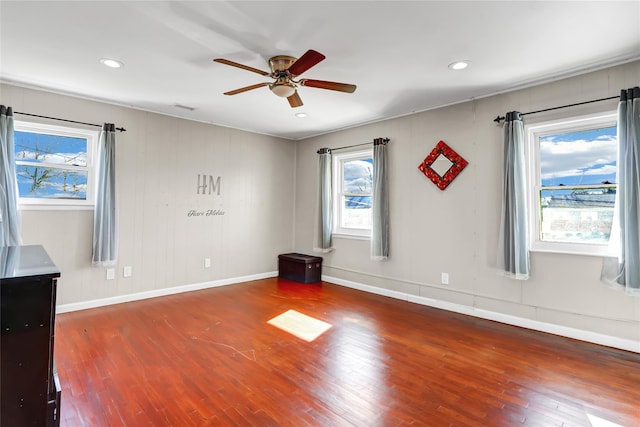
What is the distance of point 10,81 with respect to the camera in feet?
11.0

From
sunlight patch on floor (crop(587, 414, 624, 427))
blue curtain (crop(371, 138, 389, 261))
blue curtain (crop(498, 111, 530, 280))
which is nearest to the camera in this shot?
sunlight patch on floor (crop(587, 414, 624, 427))

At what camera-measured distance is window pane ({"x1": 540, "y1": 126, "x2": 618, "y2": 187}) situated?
301cm

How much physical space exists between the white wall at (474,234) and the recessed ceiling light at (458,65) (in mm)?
191

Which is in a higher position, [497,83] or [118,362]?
[497,83]

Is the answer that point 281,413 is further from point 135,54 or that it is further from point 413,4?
point 135,54

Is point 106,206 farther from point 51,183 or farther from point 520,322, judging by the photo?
point 520,322

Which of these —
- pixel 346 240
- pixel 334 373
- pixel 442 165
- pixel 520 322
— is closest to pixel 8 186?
pixel 334 373

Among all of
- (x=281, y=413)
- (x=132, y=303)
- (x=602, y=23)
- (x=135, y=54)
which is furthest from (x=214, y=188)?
(x=602, y=23)

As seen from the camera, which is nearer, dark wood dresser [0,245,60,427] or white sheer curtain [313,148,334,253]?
dark wood dresser [0,245,60,427]

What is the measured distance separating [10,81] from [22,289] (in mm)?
3405

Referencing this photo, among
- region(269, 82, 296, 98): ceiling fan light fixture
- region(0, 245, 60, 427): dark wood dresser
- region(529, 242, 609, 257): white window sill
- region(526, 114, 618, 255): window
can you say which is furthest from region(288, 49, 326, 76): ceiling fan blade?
region(529, 242, 609, 257): white window sill

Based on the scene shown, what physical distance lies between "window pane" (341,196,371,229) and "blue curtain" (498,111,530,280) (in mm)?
2043

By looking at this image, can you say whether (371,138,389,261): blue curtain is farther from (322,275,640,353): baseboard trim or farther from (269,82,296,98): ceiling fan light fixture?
(269,82,296,98): ceiling fan light fixture

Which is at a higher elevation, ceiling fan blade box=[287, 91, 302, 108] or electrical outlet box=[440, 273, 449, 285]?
ceiling fan blade box=[287, 91, 302, 108]
